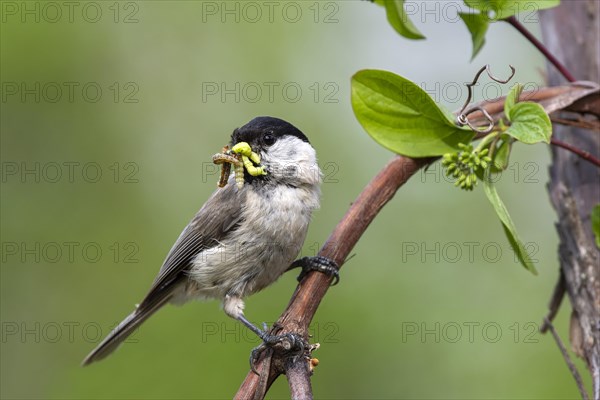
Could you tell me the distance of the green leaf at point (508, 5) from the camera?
5.97 feet

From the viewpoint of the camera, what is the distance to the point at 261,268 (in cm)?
246

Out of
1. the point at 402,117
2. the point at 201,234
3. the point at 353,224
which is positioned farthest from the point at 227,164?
the point at 402,117

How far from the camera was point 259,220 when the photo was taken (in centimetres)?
244

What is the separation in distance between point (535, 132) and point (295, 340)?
824 mm

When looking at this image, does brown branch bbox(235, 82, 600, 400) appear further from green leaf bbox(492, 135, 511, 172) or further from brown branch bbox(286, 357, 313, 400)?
brown branch bbox(286, 357, 313, 400)

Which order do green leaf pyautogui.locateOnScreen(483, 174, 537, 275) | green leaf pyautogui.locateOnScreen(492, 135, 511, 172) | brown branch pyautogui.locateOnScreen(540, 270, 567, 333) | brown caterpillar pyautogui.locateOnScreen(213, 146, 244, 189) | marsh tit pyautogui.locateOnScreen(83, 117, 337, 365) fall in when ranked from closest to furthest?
green leaf pyautogui.locateOnScreen(483, 174, 537, 275), green leaf pyautogui.locateOnScreen(492, 135, 511, 172), brown branch pyautogui.locateOnScreen(540, 270, 567, 333), brown caterpillar pyautogui.locateOnScreen(213, 146, 244, 189), marsh tit pyautogui.locateOnScreen(83, 117, 337, 365)

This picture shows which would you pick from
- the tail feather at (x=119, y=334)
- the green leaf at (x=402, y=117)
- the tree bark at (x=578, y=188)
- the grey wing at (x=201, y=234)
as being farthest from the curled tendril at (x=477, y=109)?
the tail feather at (x=119, y=334)

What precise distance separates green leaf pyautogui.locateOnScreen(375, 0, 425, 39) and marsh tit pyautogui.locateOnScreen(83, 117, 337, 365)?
629 millimetres

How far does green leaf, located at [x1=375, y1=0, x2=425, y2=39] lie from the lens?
1987 millimetres

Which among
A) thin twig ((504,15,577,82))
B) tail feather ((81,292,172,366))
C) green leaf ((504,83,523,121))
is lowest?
tail feather ((81,292,172,366))

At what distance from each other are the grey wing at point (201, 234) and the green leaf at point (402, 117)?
0.84 meters

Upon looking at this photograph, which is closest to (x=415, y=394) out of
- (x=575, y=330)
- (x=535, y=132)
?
(x=575, y=330)

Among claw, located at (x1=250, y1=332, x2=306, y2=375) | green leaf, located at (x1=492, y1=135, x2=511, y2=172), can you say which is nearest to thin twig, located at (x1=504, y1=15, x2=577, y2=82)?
green leaf, located at (x1=492, y1=135, x2=511, y2=172)

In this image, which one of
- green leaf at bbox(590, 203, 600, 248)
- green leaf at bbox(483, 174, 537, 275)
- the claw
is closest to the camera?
the claw
